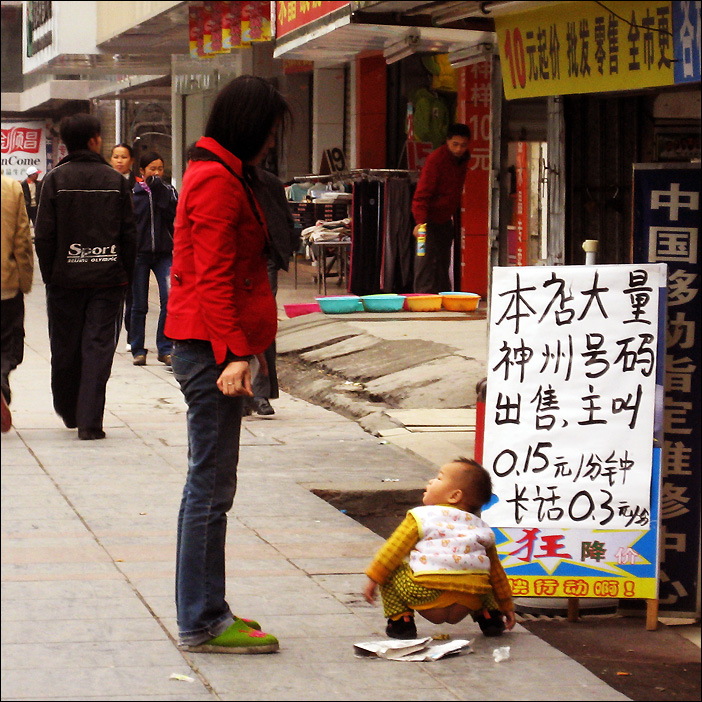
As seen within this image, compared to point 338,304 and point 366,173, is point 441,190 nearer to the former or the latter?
point 338,304

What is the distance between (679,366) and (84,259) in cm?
394

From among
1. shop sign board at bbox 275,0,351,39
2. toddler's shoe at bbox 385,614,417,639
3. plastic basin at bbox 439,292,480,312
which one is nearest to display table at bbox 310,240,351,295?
plastic basin at bbox 439,292,480,312

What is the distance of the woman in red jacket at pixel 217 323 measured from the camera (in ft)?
13.1

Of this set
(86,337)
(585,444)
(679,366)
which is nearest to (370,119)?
(86,337)

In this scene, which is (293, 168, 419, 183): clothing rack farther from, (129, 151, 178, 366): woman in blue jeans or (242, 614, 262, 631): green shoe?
(242, 614, 262, 631): green shoe

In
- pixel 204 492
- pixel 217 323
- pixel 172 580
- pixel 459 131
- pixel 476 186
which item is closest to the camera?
pixel 217 323

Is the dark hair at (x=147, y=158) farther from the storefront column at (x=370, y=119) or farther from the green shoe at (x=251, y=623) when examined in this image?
the storefront column at (x=370, y=119)

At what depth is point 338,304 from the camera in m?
13.4

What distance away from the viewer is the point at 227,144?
4184mm

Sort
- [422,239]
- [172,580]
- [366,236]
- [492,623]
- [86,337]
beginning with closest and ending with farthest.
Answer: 1. [492,623]
2. [172,580]
3. [86,337]
4. [422,239]
5. [366,236]

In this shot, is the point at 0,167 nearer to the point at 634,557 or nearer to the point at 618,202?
the point at 634,557

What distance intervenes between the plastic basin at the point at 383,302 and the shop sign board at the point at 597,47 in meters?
6.42

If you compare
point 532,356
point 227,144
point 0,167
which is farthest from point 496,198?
point 0,167

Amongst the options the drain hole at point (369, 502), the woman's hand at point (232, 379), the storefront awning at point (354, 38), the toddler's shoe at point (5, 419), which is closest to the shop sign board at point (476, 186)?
the storefront awning at point (354, 38)
